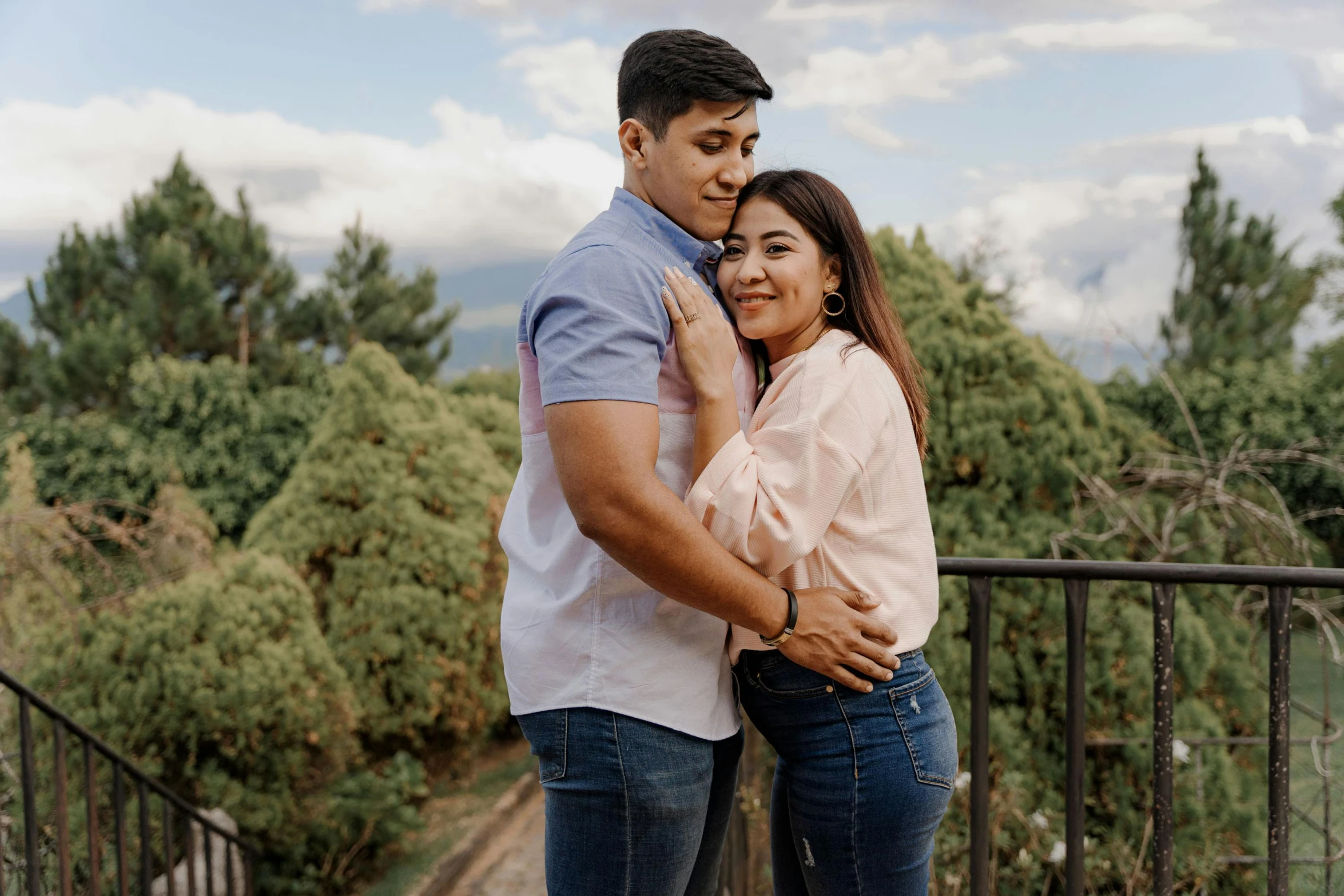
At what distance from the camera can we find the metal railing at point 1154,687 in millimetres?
1738

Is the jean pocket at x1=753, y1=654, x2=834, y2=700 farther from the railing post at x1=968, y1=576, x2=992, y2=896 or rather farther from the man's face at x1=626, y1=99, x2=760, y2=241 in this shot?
the railing post at x1=968, y1=576, x2=992, y2=896

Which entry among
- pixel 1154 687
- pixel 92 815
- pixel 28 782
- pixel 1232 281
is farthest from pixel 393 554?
pixel 1232 281

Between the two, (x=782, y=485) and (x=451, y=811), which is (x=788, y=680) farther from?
(x=451, y=811)

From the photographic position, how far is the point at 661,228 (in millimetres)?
1309

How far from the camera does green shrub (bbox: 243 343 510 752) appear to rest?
4.84 m

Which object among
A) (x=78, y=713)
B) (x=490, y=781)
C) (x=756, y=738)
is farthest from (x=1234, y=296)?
(x=78, y=713)

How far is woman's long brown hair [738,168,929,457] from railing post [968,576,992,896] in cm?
69

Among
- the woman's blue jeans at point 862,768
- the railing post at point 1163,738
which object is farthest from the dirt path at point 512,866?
the woman's blue jeans at point 862,768

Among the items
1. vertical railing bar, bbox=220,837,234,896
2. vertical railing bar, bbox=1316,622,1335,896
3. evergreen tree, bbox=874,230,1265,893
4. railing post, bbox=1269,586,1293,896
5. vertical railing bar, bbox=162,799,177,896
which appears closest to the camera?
railing post, bbox=1269,586,1293,896

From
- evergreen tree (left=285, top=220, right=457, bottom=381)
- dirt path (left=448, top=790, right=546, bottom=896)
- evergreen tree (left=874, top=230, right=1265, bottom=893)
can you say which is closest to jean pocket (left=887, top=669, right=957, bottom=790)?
evergreen tree (left=874, top=230, right=1265, bottom=893)

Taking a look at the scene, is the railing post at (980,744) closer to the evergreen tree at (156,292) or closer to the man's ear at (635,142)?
the man's ear at (635,142)

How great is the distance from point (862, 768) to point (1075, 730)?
0.83 meters

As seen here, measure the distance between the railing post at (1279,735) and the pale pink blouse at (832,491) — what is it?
793mm

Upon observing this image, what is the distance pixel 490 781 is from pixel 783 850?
15.2 ft
